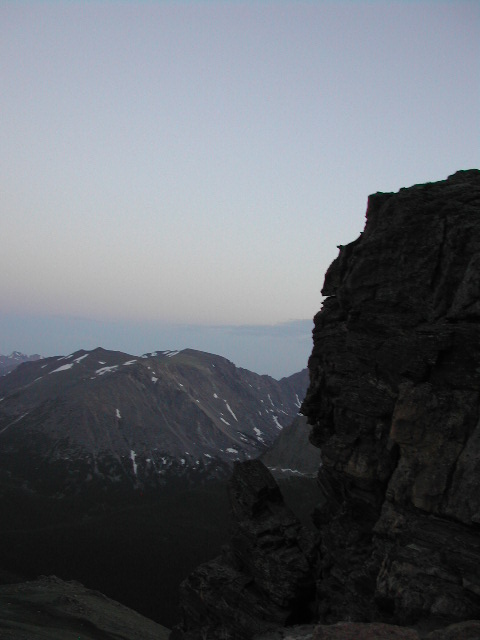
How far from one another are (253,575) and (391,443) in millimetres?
20069

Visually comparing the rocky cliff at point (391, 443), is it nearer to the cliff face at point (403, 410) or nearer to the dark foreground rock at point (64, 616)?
the cliff face at point (403, 410)

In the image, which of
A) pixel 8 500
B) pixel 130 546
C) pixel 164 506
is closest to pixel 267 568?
pixel 130 546

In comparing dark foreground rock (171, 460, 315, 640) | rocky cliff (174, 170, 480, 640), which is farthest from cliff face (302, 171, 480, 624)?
dark foreground rock (171, 460, 315, 640)

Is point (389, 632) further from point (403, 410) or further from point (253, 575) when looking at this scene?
point (253, 575)

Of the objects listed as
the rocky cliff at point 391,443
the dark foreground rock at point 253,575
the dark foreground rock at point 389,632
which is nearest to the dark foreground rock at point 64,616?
the dark foreground rock at point 253,575

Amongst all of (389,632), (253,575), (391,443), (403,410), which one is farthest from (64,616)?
(403,410)

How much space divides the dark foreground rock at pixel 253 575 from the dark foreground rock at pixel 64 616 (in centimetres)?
2654

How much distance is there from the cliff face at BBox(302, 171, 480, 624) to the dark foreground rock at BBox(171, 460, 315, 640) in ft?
9.50

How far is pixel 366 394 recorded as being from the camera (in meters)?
35.9

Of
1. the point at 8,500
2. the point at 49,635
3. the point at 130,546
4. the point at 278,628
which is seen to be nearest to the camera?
the point at 278,628

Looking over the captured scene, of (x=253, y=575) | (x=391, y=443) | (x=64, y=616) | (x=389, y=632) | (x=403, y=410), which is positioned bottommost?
(x=64, y=616)

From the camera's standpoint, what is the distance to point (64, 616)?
7281 cm

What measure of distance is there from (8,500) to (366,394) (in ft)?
641

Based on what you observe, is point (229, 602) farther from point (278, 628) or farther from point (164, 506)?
point (164, 506)
